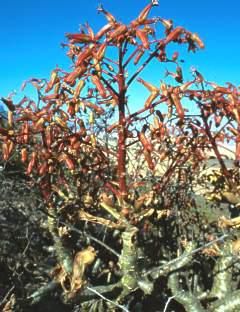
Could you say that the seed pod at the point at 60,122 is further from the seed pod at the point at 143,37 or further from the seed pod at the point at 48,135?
the seed pod at the point at 143,37

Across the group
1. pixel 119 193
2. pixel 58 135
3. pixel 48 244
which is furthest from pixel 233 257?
pixel 48 244

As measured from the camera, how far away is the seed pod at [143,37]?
2.23m

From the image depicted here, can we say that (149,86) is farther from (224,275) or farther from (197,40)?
(224,275)

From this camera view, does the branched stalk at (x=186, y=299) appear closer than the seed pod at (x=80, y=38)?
No

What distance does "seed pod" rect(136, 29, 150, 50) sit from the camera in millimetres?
2232

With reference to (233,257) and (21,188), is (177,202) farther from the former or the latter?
(21,188)

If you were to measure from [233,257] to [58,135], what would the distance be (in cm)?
155

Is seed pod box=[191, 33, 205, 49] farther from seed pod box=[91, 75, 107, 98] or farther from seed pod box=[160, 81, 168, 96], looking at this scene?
seed pod box=[91, 75, 107, 98]

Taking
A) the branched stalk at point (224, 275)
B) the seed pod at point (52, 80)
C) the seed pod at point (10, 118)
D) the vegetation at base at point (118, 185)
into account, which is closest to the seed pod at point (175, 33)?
the vegetation at base at point (118, 185)

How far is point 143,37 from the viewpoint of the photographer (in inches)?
88.7

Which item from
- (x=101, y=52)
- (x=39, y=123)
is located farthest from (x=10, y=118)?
(x=101, y=52)

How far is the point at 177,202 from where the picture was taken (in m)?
4.20

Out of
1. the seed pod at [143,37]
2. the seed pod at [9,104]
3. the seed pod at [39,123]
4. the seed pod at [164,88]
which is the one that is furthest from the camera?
the seed pod at [9,104]

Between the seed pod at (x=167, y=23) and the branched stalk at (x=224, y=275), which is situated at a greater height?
the seed pod at (x=167, y=23)
